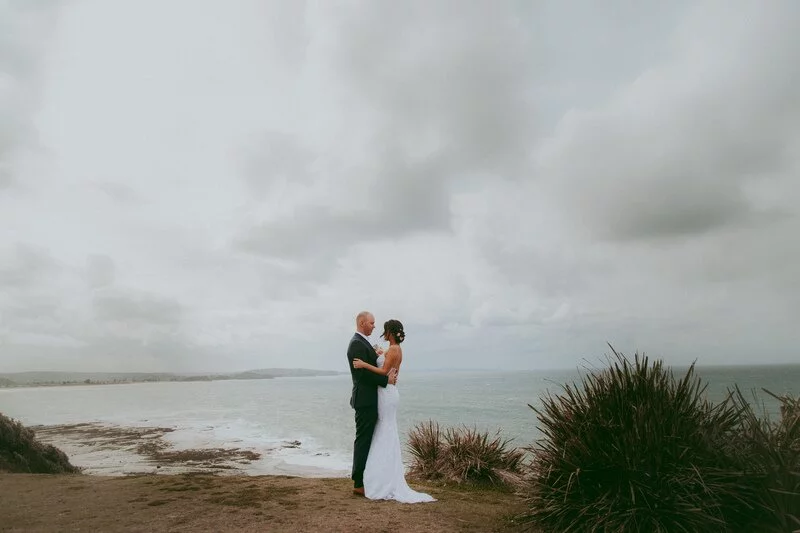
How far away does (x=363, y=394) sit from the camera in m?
6.74

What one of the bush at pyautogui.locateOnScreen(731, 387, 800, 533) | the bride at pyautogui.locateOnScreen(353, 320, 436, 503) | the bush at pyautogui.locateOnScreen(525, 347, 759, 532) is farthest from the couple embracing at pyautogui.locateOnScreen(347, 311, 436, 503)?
the bush at pyautogui.locateOnScreen(731, 387, 800, 533)

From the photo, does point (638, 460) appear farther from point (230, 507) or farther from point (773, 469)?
point (230, 507)

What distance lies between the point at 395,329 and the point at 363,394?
102 cm

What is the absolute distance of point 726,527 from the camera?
4.16 metres

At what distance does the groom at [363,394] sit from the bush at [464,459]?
2065 mm

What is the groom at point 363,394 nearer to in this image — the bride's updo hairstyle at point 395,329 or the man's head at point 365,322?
the man's head at point 365,322

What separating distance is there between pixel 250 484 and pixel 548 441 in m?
4.50

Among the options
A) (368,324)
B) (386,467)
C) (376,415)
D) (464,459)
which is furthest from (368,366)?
(464,459)

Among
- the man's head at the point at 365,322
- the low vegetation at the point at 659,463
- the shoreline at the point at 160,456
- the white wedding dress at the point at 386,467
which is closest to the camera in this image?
the low vegetation at the point at 659,463

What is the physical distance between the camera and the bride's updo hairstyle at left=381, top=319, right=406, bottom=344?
6.84 meters

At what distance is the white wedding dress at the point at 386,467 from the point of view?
21.2 ft

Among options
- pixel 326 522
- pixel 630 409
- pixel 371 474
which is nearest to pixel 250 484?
pixel 371 474

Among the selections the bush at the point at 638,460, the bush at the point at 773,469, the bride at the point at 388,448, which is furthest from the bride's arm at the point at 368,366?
the bush at the point at 773,469

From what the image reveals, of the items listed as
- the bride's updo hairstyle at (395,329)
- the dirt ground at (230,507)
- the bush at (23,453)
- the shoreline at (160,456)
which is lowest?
the shoreline at (160,456)
